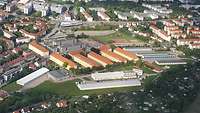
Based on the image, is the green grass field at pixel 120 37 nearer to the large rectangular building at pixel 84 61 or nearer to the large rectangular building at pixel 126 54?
the large rectangular building at pixel 126 54

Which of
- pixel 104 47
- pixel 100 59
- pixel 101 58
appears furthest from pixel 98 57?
pixel 104 47

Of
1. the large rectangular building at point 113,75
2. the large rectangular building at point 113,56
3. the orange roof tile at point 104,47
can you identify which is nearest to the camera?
the large rectangular building at point 113,75

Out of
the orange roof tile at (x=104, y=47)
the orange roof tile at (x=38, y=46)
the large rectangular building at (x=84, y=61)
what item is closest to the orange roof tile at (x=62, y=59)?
the large rectangular building at (x=84, y=61)

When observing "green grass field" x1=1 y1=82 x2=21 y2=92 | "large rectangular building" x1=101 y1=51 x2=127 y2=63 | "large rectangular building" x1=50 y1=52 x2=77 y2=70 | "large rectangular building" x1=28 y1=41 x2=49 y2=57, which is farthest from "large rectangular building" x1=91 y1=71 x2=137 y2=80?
"large rectangular building" x1=28 y1=41 x2=49 y2=57

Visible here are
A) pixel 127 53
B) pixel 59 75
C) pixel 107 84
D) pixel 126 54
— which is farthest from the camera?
pixel 127 53

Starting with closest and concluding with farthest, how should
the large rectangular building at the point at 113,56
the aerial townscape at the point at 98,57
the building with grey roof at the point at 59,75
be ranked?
the aerial townscape at the point at 98,57, the building with grey roof at the point at 59,75, the large rectangular building at the point at 113,56

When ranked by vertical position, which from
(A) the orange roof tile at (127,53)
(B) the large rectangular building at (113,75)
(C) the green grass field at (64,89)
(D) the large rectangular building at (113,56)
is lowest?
(C) the green grass field at (64,89)

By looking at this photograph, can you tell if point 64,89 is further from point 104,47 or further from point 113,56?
point 104,47
